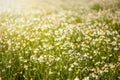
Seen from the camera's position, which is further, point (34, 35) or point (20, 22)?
Answer: point (20, 22)

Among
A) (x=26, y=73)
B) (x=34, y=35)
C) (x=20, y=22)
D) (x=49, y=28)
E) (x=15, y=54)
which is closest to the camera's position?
(x=26, y=73)

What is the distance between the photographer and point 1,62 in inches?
217

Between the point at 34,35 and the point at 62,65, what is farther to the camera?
the point at 34,35

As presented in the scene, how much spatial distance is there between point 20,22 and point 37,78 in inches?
177

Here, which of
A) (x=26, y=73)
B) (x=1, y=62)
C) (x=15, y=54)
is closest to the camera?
(x=26, y=73)

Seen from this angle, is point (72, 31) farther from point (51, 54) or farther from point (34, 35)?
point (51, 54)

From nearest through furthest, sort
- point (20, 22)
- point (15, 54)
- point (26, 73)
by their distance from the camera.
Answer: point (26, 73) < point (15, 54) < point (20, 22)

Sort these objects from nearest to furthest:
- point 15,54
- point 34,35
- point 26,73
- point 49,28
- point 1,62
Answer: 1. point 26,73
2. point 1,62
3. point 15,54
4. point 34,35
5. point 49,28

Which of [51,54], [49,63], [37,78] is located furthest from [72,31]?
[37,78]

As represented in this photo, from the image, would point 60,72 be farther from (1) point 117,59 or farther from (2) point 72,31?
(2) point 72,31

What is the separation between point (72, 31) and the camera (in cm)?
778

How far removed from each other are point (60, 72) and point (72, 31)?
273cm

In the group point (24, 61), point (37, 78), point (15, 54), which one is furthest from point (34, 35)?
point (37, 78)

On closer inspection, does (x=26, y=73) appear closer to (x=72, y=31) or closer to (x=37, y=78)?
(x=37, y=78)
